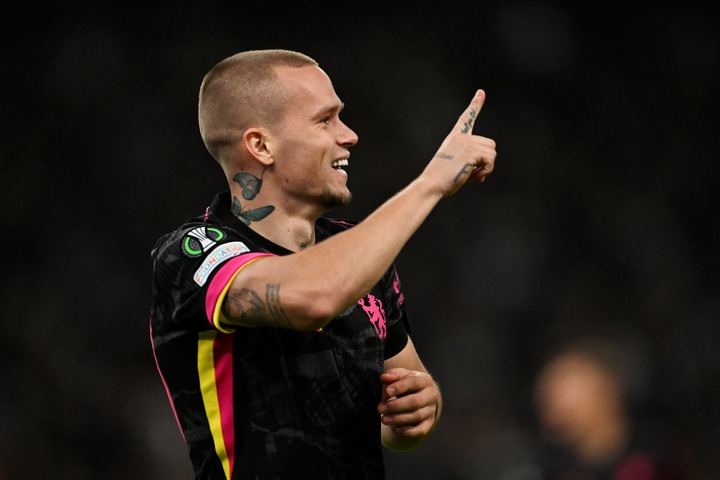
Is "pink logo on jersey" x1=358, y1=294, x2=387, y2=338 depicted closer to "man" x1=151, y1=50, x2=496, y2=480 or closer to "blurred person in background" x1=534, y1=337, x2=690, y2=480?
"man" x1=151, y1=50, x2=496, y2=480

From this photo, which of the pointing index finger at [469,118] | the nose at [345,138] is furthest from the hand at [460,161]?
the nose at [345,138]

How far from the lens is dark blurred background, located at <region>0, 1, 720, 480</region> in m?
3.72

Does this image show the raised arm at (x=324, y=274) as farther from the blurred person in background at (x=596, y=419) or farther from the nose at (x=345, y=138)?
the blurred person in background at (x=596, y=419)

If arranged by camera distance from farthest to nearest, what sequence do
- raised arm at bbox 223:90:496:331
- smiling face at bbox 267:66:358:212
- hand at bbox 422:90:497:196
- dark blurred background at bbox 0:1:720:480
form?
dark blurred background at bbox 0:1:720:480 → smiling face at bbox 267:66:358:212 → hand at bbox 422:90:497:196 → raised arm at bbox 223:90:496:331

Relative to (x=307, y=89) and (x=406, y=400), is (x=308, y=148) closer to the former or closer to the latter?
(x=307, y=89)

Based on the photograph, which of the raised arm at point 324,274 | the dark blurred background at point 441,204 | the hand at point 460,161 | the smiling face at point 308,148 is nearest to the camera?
the raised arm at point 324,274

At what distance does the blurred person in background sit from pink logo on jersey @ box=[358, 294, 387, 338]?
7.05 ft

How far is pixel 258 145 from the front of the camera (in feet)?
5.86

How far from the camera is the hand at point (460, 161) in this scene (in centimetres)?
155

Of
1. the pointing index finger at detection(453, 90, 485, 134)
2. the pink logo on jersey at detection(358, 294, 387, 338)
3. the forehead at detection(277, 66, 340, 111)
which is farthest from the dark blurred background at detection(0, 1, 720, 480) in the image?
the pointing index finger at detection(453, 90, 485, 134)

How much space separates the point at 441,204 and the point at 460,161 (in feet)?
8.17

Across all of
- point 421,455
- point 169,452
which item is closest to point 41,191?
point 169,452

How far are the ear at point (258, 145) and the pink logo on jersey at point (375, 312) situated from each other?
35 cm

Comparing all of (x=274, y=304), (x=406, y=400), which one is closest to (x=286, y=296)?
(x=274, y=304)
